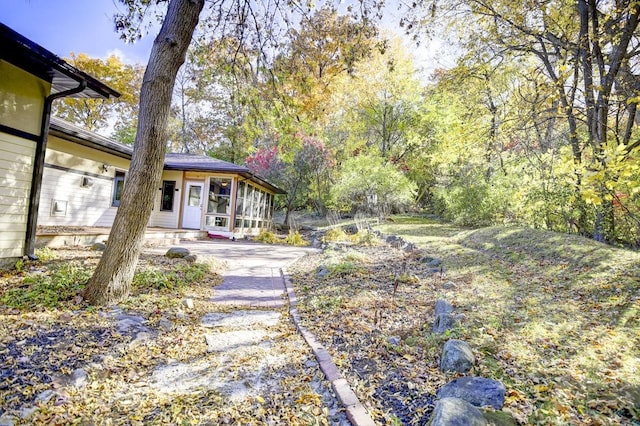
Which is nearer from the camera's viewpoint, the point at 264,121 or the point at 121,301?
the point at 121,301

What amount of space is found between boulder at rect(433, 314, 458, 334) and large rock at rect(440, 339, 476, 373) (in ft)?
1.64

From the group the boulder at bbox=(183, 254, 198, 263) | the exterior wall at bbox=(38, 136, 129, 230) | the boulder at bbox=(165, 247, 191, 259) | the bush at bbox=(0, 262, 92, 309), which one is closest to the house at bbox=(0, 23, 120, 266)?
the bush at bbox=(0, 262, 92, 309)

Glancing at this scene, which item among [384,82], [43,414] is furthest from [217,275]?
[384,82]

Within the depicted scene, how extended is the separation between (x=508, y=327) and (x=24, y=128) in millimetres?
7050

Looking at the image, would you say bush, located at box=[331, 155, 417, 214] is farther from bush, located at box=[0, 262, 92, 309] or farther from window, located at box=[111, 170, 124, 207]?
bush, located at box=[0, 262, 92, 309]

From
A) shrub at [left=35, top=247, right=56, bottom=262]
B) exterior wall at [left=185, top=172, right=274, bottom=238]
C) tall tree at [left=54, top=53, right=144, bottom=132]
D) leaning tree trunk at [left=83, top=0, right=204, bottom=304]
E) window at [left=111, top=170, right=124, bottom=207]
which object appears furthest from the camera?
tall tree at [left=54, top=53, right=144, bottom=132]

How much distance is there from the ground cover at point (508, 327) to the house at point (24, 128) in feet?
14.6

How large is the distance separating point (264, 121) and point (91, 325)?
4.35m

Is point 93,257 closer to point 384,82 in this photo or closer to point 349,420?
point 349,420

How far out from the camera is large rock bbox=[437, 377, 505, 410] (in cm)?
211

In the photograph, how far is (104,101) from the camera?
21.7 m

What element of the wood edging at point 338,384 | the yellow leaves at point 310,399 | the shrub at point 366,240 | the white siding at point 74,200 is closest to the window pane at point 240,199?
the white siding at point 74,200

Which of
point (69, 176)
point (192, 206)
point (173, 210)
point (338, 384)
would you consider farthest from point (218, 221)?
point (338, 384)

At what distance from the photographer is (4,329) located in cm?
296
